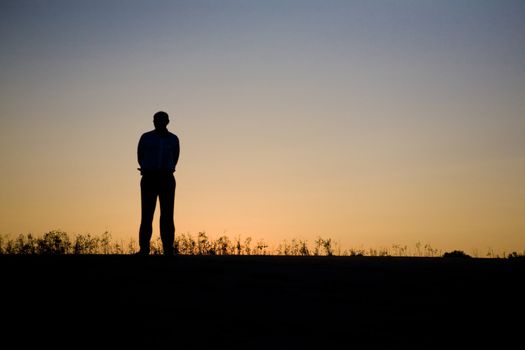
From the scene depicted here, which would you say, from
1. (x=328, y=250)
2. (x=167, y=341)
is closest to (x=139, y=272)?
(x=167, y=341)

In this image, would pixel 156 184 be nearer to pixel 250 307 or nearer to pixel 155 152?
pixel 155 152

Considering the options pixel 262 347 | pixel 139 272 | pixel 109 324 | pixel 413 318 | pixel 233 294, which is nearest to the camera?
pixel 262 347

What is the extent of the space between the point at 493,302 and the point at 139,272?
380 centimetres

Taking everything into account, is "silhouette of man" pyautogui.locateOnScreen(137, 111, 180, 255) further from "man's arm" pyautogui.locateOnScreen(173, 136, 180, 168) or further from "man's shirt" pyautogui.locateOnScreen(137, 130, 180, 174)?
"man's arm" pyautogui.locateOnScreen(173, 136, 180, 168)

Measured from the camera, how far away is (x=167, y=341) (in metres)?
4.02

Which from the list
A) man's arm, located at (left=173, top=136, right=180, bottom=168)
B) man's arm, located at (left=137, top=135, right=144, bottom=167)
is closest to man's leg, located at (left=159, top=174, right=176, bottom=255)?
man's arm, located at (left=173, top=136, right=180, bottom=168)

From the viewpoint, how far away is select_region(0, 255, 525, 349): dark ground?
4.16 metres

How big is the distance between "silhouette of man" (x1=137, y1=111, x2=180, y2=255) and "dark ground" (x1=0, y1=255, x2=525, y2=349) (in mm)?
1523

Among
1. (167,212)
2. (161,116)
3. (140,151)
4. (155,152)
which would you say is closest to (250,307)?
(167,212)

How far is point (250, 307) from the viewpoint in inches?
197

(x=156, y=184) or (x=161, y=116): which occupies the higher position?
(x=161, y=116)

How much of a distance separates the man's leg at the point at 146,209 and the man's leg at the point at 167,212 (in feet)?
0.46

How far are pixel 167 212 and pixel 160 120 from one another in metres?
1.44

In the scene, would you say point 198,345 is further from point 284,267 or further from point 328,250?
point 328,250
